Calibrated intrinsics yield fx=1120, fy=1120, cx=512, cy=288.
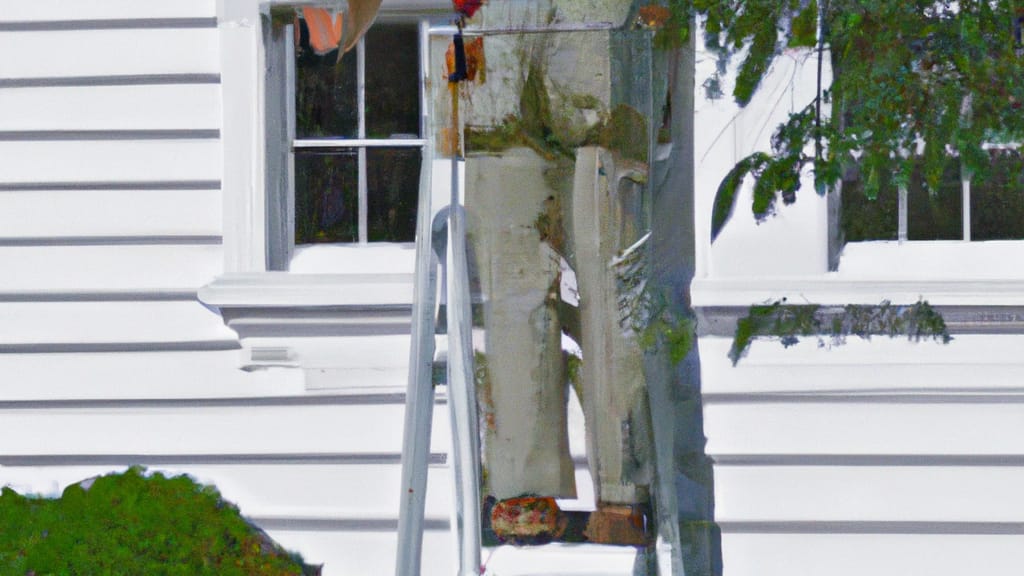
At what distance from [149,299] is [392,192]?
88 centimetres

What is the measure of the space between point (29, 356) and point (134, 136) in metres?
0.82

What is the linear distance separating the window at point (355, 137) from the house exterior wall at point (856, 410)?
3.33ft

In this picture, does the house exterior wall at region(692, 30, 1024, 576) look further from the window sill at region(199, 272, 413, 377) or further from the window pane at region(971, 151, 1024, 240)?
the window sill at region(199, 272, 413, 377)

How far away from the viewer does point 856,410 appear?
3510 mm

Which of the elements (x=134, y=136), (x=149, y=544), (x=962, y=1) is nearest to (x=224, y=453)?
(x=149, y=544)

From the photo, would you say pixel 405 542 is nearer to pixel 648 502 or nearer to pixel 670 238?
pixel 648 502

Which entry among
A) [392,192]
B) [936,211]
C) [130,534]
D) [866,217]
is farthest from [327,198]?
[936,211]

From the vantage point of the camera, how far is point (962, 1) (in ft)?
7.34

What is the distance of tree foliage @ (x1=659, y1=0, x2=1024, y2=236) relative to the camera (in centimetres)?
221

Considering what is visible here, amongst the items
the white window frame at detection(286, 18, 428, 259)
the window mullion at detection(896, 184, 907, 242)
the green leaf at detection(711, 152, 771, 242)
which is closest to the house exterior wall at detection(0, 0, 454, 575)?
the white window frame at detection(286, 18, 428, 259)

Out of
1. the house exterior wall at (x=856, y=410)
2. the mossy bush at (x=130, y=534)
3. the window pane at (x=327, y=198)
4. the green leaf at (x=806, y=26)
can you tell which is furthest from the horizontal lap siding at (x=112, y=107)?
the green leaf at (x=806, y=26)

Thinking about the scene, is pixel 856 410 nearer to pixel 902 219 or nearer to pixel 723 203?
pixel 902 219

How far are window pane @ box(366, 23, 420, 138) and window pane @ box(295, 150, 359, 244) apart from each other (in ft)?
0.49

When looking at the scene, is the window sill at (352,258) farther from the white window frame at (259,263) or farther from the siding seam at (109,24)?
the siding seam at (109,24)
